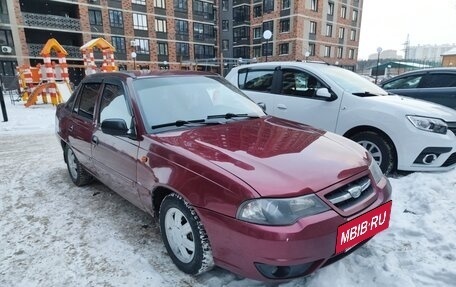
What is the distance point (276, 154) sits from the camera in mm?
2283

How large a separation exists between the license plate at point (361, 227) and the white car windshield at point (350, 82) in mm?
2694

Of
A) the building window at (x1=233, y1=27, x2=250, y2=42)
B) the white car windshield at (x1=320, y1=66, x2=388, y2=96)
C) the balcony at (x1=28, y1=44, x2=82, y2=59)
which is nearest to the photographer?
the white car windshield at (x1=320, y1=66, x2=388, y2=96)

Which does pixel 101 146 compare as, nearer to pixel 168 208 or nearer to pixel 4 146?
pixel 168 208

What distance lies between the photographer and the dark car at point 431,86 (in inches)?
243

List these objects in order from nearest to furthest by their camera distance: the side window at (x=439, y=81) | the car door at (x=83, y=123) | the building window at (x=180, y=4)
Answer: the car door at (x=83, y=123) → the side window at (x=439, y=81) → the building window at (x=180, y=4)

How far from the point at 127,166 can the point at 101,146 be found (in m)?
0.61

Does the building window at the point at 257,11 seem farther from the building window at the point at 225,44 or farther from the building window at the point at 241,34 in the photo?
the building window at the point at 225,44

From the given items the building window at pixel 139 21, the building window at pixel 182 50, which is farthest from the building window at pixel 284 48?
the building window at pixel 139 21

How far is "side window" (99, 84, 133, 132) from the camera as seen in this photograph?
2.98 metres

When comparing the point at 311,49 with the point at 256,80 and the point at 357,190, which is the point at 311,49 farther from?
the point at 357,190

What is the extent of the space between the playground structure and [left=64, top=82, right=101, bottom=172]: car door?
12.4 m

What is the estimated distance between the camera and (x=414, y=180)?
12.7ft

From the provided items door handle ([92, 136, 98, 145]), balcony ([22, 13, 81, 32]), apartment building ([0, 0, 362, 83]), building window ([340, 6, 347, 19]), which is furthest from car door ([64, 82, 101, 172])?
building window ([340, 6, 347, 19])

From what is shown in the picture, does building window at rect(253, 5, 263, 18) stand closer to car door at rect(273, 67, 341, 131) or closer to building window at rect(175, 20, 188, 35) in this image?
building window at rect(175, 20, 188, 35)
